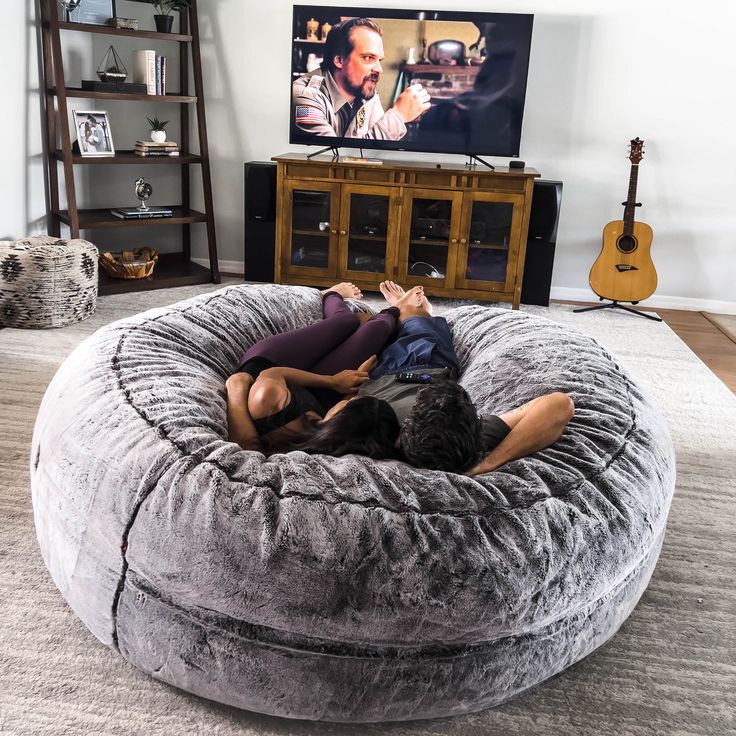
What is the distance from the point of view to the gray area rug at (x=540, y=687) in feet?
4.89

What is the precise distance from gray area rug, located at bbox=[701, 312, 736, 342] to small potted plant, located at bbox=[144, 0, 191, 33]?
11.7ft

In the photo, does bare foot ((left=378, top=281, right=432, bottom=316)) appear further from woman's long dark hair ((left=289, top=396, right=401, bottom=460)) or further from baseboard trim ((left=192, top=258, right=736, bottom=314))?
baseboard trim ((left=192, top=258, right=736, bottom=314))

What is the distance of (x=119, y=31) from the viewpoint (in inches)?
166

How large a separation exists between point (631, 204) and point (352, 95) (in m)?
1.72

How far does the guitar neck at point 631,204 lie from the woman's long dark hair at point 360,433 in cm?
Answer: 317

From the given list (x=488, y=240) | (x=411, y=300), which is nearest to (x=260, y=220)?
(x=488, y=240)

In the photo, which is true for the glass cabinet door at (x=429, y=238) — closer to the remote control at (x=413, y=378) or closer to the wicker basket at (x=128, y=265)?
the wicker basket at (x=128, y=265)

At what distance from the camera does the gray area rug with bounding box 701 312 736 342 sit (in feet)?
14.5

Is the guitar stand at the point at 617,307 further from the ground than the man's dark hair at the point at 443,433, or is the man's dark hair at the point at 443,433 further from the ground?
the man's dark hair at the point at 443,433

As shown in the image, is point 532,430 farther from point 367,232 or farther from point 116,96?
point 116,96

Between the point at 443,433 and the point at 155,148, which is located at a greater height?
the point at 155,148

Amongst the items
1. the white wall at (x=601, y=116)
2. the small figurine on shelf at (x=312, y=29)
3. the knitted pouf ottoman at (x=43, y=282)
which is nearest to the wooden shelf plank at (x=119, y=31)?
the white wall at (x=601, y=116)

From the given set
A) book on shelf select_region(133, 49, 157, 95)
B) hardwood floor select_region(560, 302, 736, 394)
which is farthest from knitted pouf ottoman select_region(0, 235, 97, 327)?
hardwood floor select_region(560, 302, 736, 394)

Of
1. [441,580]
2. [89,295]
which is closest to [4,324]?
[89,295]
